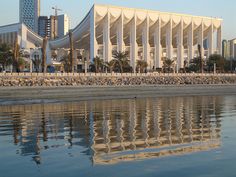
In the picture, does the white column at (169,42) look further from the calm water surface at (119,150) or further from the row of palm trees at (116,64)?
the calm water surface at (119,150)

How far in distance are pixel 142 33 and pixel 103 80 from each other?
31.5m

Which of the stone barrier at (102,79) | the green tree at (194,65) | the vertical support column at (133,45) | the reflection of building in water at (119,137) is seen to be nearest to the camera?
the reflection of building in water at (119,137)

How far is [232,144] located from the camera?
31.9 feet

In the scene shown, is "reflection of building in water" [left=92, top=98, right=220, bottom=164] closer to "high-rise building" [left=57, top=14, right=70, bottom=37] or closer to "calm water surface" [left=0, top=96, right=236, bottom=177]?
"calm water surface" [left=0, top=96, right=236, bottom=177]

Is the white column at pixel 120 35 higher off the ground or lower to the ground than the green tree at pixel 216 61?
higher

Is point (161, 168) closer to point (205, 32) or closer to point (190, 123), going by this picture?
point (190, 123)

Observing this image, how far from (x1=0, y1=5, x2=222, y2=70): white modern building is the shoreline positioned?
84.2 feet

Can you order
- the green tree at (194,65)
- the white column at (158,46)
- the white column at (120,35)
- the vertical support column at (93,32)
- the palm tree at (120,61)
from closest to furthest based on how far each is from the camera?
the palm tree at (120,61) < the vertical support column at (93,32) < the white column at (120,35) < the green tree at (194,65) < the white column at (158,46)

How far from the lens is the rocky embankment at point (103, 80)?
40.5 meters

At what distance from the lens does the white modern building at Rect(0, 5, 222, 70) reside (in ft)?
223

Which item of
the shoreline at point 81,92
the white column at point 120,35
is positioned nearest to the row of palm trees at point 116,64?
the white column at point 120,35

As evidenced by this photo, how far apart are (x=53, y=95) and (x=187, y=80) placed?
88.1ft

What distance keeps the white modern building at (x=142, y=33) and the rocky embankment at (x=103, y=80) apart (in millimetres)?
15929

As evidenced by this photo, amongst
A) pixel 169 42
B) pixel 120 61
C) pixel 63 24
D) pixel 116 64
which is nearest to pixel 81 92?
Answer: pixel 120 61
